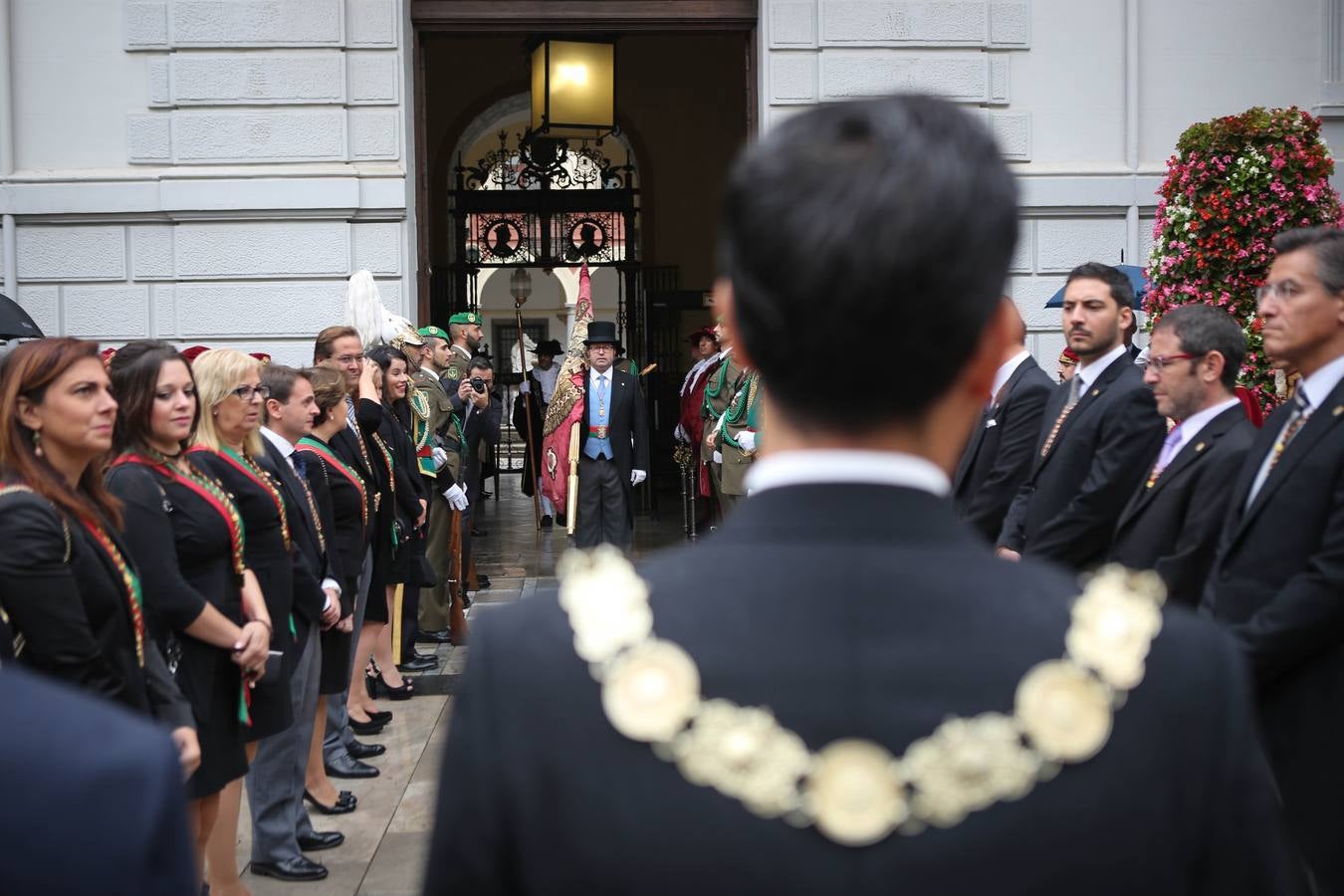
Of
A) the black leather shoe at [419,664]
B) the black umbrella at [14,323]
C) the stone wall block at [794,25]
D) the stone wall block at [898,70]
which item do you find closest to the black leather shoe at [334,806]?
the black leather shoe at [419,664]

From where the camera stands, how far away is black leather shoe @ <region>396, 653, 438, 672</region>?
8398mm

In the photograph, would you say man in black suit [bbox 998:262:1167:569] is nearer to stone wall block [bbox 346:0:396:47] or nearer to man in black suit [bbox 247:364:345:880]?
man in black suit [bbox 247:364:345:880]

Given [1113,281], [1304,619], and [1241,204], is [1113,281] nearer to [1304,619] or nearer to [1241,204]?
[1304,619]

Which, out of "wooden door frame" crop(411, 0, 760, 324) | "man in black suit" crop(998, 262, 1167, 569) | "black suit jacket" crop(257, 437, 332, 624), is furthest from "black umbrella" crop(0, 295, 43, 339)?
"man in black suit" crop(998, 262, 1167, 569)

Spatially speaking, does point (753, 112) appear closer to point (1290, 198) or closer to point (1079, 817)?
point (1290, 198)

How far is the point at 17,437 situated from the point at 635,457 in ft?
27.2

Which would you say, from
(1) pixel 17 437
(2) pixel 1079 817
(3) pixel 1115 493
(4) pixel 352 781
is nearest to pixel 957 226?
(2) pixel 1079 817

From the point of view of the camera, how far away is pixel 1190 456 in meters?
4.40

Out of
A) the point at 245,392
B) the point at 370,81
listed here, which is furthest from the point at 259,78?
the point at 245,392

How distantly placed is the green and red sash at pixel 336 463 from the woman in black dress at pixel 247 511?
1196mm

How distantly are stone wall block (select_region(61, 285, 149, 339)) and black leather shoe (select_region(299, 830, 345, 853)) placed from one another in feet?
20.6

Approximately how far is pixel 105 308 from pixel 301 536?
20.9 feet

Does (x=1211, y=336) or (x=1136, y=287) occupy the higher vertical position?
(x=1136, y=287)

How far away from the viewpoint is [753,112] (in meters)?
11.5
